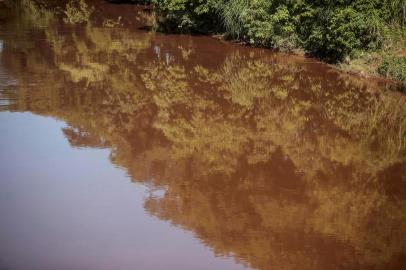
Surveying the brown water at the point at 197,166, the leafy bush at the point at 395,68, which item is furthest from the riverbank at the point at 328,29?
the brown water at the point at 197,166

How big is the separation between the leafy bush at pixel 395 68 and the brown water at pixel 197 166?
2.09ft

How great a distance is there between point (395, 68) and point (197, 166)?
32.4 ft

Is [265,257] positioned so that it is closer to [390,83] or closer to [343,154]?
[343,154]

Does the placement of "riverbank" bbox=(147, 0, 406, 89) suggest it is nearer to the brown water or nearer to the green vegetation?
the green vegetation

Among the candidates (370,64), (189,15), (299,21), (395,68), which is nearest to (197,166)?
(395,68)

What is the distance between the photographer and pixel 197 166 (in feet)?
35.7

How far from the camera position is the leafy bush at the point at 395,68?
54.2ft

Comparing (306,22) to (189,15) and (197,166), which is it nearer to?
(189,15)

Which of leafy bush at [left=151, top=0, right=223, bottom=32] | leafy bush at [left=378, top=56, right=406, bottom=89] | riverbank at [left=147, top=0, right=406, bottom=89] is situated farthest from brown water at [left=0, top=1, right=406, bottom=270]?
leafy bush at [left=151, top=0, right=223, bottom=32]

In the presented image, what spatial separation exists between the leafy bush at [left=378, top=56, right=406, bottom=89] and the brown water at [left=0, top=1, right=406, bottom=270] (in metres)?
0.64

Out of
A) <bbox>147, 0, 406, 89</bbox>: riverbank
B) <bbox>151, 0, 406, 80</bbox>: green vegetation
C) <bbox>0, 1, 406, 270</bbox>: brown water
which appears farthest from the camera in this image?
<bbox>151, 0, 406, 80</bbox>: green vegetation

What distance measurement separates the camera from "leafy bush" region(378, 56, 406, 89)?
16.5 meters

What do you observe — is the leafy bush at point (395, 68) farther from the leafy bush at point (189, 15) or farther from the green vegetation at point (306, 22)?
the leafy bush at point (189, 15)

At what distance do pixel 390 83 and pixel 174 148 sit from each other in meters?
9.50
